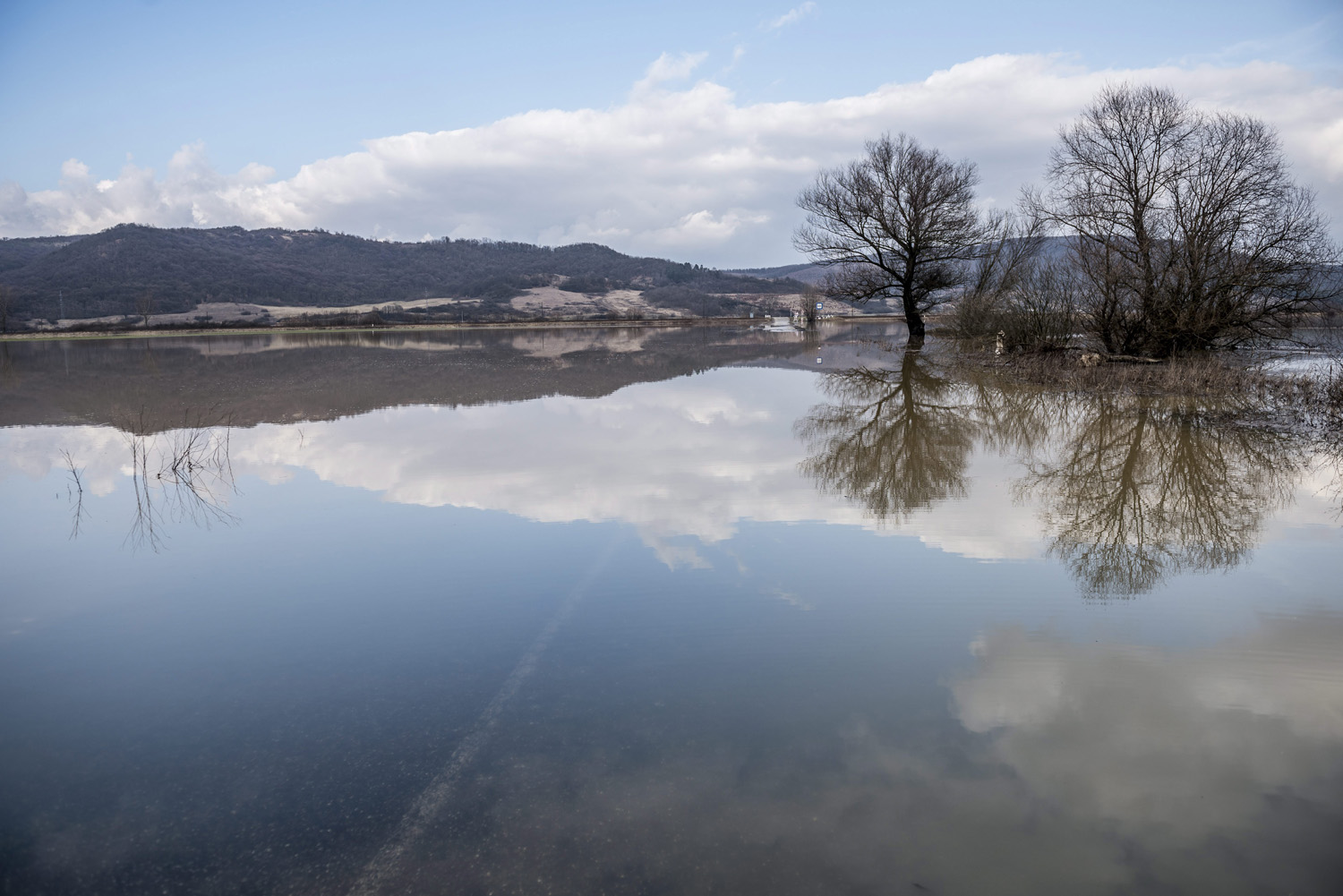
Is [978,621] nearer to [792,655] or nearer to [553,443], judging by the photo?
[792,655]

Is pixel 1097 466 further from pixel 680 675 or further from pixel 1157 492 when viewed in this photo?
pixel 680 675

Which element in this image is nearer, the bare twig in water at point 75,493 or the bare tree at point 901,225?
the bare twig in water at point 75,493

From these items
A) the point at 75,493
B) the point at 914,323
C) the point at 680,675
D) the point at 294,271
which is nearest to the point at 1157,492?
the point at 680,675

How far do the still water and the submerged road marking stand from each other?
0.07 feet

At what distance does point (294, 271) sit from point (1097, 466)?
15292 cm

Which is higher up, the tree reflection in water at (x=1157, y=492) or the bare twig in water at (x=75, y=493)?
the bare twig in water at (x=75, y=493)

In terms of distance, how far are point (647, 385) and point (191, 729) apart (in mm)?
16063

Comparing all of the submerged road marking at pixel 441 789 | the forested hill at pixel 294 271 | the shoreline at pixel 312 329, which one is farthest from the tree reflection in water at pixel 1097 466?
the forested hill at pixel 294 271

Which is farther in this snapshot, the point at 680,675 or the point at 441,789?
the point at 680,675

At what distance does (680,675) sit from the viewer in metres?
4.23

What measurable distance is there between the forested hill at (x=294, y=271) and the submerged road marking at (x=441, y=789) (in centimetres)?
10022

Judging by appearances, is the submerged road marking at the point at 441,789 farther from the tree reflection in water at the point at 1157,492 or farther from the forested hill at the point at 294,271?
the forested hill at the point at 294,271

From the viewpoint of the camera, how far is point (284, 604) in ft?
18.0

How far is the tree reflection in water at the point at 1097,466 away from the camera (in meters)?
6.35
